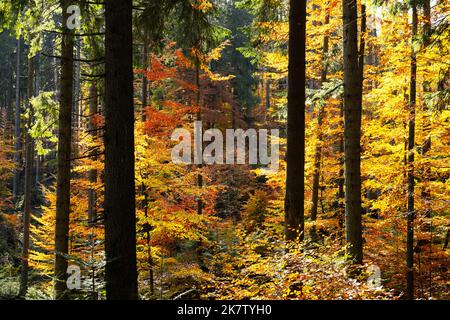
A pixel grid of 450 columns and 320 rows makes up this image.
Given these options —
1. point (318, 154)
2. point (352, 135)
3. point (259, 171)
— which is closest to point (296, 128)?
point (352, 135)

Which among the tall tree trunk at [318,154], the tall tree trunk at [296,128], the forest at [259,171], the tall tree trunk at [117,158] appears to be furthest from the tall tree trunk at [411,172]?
the tall tree trunk at [117,158]

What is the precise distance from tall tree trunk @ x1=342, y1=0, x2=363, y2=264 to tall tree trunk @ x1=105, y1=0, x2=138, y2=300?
16.5 ft

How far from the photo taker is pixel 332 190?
16688 mm

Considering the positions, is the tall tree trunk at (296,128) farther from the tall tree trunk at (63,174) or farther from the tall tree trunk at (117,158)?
the tall tree trunk at (63,174)

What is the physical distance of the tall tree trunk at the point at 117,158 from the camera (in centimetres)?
557

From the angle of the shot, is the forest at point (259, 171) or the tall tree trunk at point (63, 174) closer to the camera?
the forest at point (259, 171)

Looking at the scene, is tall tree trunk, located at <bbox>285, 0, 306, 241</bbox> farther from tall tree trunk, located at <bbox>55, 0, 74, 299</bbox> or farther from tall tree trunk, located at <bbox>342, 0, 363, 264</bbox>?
tall tree trunk, located at <bbox>55, 0, 74, 299</bbox>

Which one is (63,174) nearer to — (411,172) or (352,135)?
(352,135)

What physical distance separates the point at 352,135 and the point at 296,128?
1.90 meters

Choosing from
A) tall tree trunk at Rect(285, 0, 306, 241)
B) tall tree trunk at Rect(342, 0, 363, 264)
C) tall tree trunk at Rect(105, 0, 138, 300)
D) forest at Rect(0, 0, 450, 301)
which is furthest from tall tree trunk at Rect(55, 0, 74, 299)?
tall tree trunk at Rect(342, 0, 363, 264)

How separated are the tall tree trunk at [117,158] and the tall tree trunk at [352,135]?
16.5ft

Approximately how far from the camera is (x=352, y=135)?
870cm
